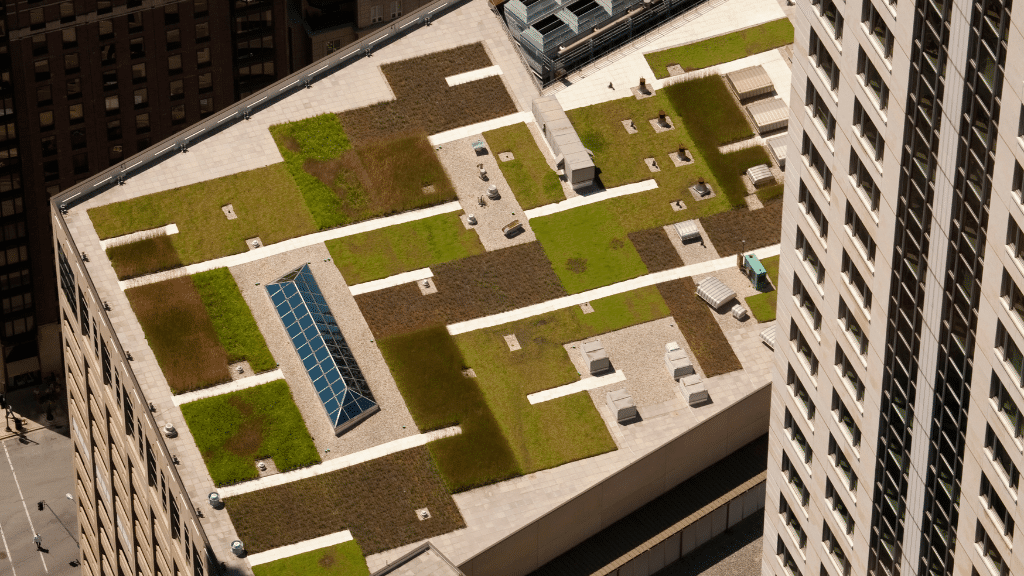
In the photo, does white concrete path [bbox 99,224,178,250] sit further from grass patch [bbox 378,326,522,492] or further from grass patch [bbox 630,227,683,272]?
grass patch [bbox 630,227,683,272]

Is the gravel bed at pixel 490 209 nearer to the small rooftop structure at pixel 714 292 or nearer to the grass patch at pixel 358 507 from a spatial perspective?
the small rooftop structure at pixel 714 292

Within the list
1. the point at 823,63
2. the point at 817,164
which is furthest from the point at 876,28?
the point at 817,164

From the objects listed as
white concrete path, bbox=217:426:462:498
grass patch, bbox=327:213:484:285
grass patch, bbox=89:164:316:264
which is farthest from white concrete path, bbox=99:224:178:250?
white concrete path, bbox=217:426:462:498

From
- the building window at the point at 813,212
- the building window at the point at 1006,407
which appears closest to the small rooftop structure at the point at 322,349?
the building window at the point at 813,212

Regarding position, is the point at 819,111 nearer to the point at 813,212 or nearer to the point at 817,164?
the point at 817,164

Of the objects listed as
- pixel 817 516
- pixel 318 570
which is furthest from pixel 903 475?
pixel 318 570

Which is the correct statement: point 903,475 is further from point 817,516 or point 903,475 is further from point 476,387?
point 476,387

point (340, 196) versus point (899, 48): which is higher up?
point (899, 48)

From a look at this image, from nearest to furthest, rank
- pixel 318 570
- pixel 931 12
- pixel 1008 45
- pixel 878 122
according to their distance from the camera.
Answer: pixel 1008 45, pixel 931 12, pixel 878 122, pixel 318 570
